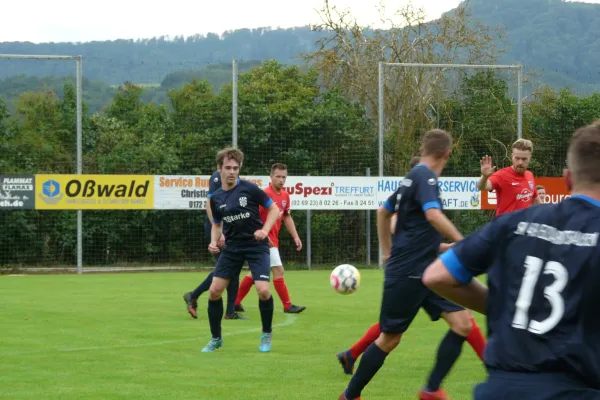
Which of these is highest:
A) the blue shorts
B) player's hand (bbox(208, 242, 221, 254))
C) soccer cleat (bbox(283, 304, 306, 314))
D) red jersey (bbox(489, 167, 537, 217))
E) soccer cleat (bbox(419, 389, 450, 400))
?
red jersey (bbox(489, 167, 537, 217))

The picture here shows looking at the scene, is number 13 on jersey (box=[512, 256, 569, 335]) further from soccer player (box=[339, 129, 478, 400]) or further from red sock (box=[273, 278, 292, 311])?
red sock (box=[273, 278, 292, 311])

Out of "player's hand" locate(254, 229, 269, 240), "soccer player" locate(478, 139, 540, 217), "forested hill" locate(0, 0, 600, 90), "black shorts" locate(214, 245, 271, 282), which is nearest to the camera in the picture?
"player's hand" locate(254, 229, 269, 240)

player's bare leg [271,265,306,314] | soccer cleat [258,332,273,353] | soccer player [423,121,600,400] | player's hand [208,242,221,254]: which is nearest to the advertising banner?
player's bare leg [271,265,306,314]

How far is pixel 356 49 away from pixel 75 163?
1239 centimetres

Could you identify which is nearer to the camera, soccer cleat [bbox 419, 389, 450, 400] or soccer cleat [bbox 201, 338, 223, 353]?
soccer cleat [bbox 419, 389, 450, 400]

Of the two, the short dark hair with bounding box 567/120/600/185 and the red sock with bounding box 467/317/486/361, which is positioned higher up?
the short dark hair with bounding box 567/120/600/185

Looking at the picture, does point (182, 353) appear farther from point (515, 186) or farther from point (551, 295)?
point (551, 295)

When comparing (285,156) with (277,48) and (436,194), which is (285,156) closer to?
(436,194)

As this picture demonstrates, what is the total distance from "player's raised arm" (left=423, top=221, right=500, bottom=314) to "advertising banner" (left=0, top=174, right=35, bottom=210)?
19.2m

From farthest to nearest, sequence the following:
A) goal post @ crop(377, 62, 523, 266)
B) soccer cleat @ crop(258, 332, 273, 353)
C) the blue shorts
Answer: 1. goal post @ crop(377, 62, 523, 266)
2. soccer cleat @ crop(258, 332, 273, 353)
3. the blue shorts

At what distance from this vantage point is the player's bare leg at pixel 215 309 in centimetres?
922

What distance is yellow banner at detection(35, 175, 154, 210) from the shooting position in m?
21.5

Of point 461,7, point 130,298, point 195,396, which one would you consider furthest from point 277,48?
point 195,396

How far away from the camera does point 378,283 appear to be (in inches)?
739
